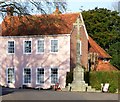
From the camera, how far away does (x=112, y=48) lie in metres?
56.8

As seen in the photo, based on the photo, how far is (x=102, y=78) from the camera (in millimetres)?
33344

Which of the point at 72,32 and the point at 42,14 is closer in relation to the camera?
the point at 42,14

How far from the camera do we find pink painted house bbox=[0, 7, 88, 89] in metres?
37.5

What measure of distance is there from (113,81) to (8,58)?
41.9 ft

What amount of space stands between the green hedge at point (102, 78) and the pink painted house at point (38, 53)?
12.9 feet

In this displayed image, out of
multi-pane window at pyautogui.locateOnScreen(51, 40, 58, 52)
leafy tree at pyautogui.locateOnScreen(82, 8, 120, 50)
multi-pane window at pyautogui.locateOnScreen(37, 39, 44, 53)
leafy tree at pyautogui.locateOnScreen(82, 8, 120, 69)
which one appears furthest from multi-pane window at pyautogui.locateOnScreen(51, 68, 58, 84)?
leafy tree at pyautogui.locateOnScreen(82, 8, 120, 50)

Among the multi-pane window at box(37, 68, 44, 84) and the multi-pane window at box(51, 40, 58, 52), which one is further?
the multi-pane window at box(37, 68, 44, 84)

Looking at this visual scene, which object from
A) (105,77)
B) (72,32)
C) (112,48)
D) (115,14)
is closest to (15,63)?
(72,32)

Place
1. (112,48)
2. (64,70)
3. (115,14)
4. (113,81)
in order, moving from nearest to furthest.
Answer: (113,81) → (64,70) → (112,48) → (115,14)

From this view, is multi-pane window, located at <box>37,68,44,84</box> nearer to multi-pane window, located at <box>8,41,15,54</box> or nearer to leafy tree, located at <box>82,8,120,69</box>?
multi-pane window, located at <box>8,41,15,54</box>

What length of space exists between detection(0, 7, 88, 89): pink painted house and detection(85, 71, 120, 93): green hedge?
3.93 meters

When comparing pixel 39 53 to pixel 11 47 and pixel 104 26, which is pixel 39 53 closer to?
pixel 11 47

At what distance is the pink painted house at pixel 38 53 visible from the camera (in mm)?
37469

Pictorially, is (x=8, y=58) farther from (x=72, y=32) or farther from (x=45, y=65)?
(x=72, y=32)
